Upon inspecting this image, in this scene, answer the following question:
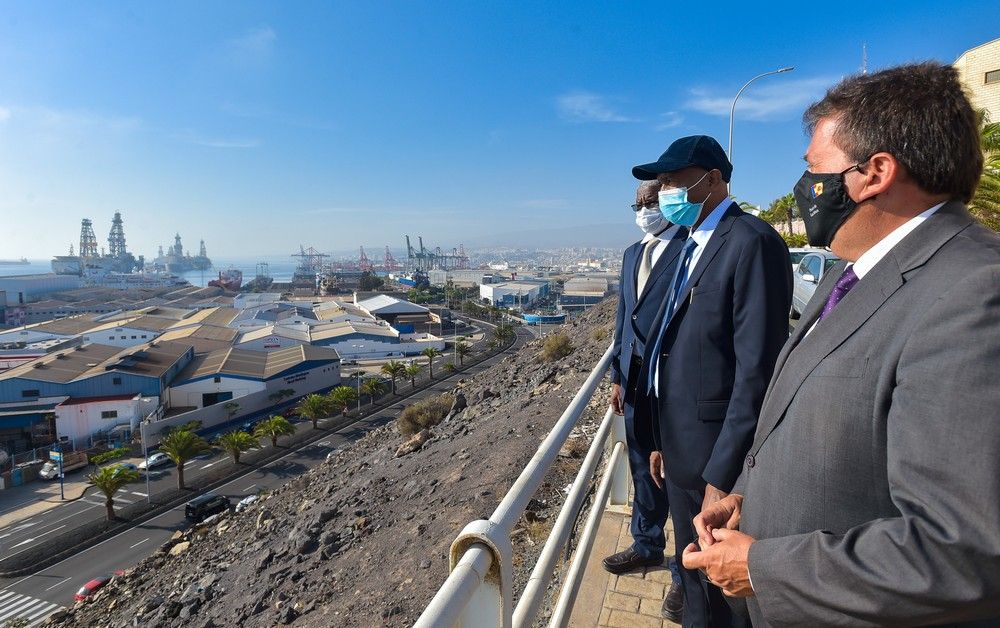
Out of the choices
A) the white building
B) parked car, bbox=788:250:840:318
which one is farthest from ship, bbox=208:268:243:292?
parked car, bbox=788:250:840:318

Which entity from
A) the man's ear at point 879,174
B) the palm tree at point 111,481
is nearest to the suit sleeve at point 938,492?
the man's ear at point 879,174

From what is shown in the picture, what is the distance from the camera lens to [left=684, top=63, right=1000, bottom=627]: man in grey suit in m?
0.60

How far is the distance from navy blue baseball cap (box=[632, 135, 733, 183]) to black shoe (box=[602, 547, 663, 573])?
1.43 metres

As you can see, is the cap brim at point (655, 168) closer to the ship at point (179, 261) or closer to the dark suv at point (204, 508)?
the dark suv at point (204, 508)

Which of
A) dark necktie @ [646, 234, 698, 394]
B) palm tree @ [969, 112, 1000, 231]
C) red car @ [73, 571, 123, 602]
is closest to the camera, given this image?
dark necktie @ [646, 234, 698, 394]

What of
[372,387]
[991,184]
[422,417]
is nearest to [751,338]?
[991,184]

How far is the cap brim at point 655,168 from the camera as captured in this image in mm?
1745

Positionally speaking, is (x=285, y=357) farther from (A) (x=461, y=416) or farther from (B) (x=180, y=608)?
(B) (x=180, y=608)

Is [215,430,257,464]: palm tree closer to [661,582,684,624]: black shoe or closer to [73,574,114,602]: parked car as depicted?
[73,574,114,602]: parked car

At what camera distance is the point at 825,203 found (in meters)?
0.94

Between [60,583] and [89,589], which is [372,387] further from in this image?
[89,589]

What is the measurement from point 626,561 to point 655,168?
57.7 inches

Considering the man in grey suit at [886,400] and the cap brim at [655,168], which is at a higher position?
the cap brim at [655,168]

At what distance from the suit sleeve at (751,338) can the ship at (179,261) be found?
175m
